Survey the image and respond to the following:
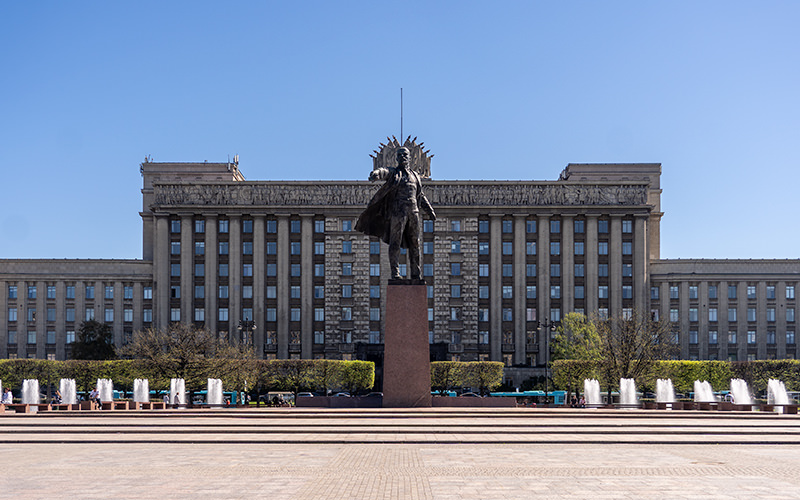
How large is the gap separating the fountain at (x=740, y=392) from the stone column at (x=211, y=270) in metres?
51.7

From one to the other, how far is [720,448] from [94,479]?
45.0 ft

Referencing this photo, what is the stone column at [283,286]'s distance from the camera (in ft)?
281

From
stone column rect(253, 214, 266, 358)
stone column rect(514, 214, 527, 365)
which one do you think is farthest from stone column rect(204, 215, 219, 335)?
stone column rect(514, 214, 527, 365)

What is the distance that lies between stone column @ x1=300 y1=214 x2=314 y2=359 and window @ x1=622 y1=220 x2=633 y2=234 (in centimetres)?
3354

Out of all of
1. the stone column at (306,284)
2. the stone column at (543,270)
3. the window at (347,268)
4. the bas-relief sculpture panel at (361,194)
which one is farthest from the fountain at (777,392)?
the stone column at (306,284)

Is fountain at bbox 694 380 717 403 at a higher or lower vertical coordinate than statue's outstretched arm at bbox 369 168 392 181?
lower

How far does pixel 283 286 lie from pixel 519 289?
2522 centimetres

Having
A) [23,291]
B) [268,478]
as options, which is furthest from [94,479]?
[23,291]

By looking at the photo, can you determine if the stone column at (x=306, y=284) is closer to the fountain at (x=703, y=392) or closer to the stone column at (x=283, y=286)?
the stone column at (x=283, y=286)

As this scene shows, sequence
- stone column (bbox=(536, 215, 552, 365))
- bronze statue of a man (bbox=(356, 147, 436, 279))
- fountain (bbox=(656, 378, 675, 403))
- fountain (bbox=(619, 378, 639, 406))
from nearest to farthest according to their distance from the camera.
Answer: bronze statue of a man (bbox=(356, 147, 436, 279)), fountain (bbox=(619, 378, 639, 406)), fountain (bbox=(656, 378, 675, 403)), stone column (bbox=(536, 215, 552, 365))

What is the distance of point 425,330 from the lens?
25.4m

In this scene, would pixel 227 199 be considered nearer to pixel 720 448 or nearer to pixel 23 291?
pixel 23 291

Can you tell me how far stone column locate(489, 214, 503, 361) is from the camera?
86125 millimetres

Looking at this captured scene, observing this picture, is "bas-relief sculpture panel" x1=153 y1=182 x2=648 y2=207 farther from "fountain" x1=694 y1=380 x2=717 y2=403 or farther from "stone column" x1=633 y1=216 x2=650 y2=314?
"fountain" x1=694 y1=380 x2=717 y2=403
